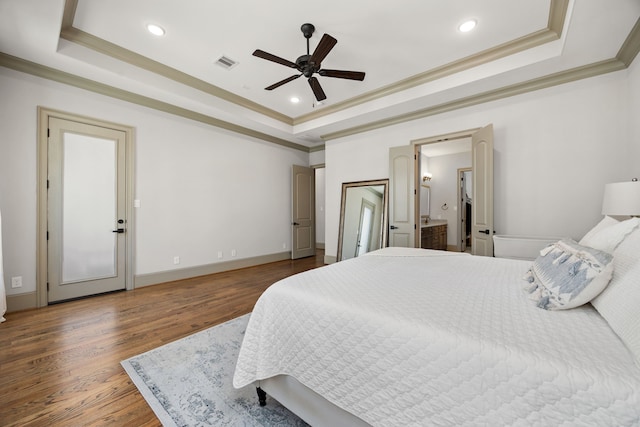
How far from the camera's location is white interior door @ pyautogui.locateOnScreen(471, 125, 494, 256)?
3.41 meters

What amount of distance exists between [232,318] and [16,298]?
2416mm

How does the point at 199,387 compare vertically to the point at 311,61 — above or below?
below

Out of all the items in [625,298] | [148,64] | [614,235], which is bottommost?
[625,298]

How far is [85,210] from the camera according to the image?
3342mm

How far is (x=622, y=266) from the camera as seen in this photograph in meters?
1.05

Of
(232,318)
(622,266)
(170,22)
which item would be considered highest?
(170,22)

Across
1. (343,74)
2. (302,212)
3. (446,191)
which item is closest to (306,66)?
(343,74)

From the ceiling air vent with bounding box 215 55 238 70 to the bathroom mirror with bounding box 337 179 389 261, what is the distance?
2.86 metres

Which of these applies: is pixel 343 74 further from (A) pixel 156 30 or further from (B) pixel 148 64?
(B) pixel 148 64

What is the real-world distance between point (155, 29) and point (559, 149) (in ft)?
15.6

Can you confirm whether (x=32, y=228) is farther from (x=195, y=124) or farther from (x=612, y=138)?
(x=612, y=138)

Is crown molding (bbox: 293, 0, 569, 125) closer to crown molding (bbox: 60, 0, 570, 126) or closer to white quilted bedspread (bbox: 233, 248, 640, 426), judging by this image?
crown molding (bbox: 60, 0, 570, 126)

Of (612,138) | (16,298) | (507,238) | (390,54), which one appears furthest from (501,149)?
(16,298)

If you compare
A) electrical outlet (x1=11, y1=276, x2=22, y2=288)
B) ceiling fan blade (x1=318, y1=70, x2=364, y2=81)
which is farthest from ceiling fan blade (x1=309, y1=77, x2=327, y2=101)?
electrical outlet (x1=11, y1=276, x2=22, y2=288)
